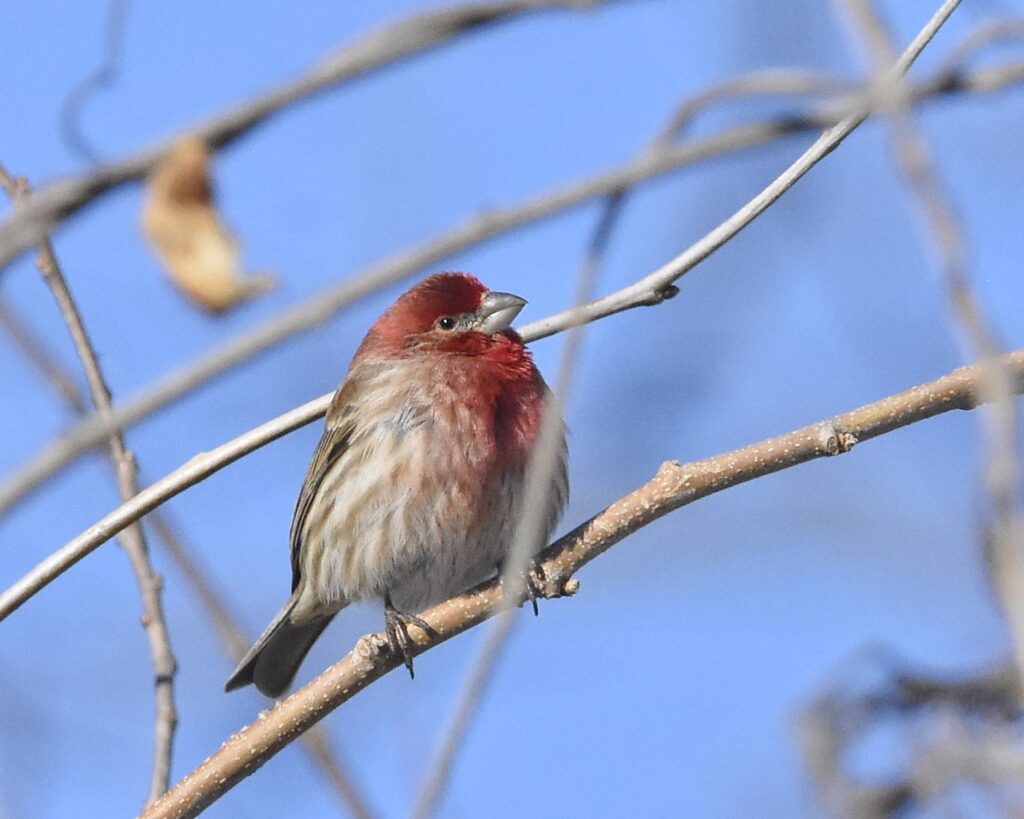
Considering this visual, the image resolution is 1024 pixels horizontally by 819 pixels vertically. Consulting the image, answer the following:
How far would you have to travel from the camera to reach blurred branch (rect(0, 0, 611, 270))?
284cm

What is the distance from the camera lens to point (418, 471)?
617cm

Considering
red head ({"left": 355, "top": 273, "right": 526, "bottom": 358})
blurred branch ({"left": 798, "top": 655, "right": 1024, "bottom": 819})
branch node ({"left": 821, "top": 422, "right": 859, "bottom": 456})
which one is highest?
red head ({"left": 355, "top": 273, "right": 526, "bottom": 358})

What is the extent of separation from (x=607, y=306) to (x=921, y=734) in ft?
6.27

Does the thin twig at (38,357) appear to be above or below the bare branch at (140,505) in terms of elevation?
above

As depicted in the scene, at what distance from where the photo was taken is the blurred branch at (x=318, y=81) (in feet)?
9.33

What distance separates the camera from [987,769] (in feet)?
14.1

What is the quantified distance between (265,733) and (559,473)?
2398mm

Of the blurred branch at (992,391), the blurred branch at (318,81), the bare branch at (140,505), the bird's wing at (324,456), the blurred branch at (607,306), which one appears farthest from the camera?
the bird's wing at (324,456)

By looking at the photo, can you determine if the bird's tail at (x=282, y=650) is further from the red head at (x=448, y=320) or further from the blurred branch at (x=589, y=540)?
the blurred branch at (x=589, y=540)

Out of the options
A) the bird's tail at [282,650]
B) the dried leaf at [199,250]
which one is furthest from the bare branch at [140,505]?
the bird's tail at [282,650]

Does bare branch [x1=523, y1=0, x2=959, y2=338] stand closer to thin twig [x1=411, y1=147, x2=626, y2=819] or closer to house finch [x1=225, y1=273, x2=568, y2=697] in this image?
thin twig [x1=411, y1=147, x2=626, y2=819]

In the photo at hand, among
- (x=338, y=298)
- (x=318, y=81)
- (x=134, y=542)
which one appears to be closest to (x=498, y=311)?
(x=134, y=542)

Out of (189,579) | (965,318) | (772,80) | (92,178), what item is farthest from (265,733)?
(965,318)

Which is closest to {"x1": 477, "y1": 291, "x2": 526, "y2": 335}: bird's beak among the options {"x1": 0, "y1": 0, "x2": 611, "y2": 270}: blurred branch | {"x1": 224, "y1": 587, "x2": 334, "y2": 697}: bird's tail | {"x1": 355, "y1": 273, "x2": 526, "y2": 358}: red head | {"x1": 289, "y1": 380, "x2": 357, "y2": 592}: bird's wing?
{"x1": 355, "y1": 273, "x2": 526, "y2": 358}: red head
